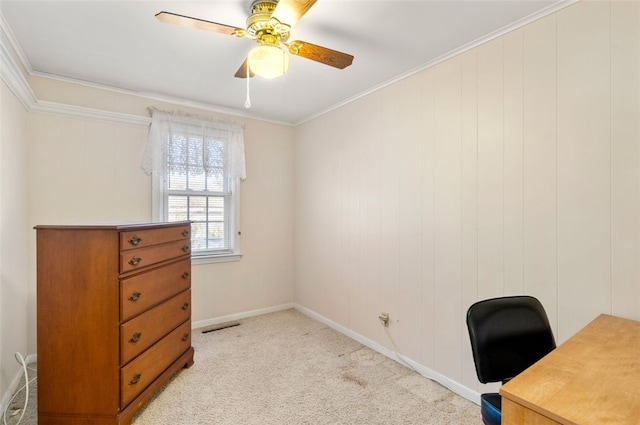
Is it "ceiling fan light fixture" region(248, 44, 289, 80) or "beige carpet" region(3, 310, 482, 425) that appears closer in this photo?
"ceiling fan light fixture" region(248, 44, 289, 80)

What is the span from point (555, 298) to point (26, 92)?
12.6 feet

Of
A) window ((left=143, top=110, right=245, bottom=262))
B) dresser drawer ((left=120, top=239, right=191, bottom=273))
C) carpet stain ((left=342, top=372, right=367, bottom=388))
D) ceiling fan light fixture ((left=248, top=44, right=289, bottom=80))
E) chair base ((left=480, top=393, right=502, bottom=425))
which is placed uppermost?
ceiling fan light fixture ((left=248, top=44, right=289, bottom=80))

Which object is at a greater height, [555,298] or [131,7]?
[131,7]

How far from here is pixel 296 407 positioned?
204cm

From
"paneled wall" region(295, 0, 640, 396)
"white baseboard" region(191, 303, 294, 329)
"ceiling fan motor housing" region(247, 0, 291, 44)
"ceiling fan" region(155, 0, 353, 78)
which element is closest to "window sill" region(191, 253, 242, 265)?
"white baseboard" region(191, 303, 294, 329)

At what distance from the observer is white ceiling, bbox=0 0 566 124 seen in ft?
5.67

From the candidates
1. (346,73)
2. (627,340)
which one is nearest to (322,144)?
(346,73)

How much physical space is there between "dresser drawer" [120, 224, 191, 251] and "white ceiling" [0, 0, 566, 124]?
1281 millimetres

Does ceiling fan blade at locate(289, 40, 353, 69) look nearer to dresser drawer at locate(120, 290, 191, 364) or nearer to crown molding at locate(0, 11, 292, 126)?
crown molding at locate(0, 11, 292, 126)

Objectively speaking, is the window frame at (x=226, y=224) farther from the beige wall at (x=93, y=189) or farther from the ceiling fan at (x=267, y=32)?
the ceiling fan at (x=267, y=32)

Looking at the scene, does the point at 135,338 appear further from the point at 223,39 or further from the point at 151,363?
the point at 223,39

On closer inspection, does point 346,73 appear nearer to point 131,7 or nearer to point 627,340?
point 131,7

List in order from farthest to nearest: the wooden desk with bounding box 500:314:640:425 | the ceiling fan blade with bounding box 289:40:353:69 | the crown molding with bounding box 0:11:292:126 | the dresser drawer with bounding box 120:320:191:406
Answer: the crown molding with bounding box 0:11:292:126
the dresser drawer with bounding box 120:320:191:406
the ceiling fan blade with bounding box 289:40:353:69
the wooden desk with bounding box 500:314:640:425

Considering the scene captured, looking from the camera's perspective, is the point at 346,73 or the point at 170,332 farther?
the point at 346,73
